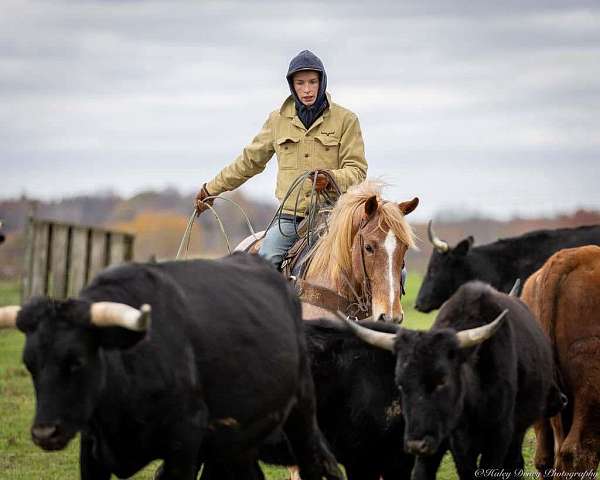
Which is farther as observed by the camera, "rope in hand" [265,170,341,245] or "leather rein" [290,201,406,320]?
"rope in hand" [265,170,341,245]

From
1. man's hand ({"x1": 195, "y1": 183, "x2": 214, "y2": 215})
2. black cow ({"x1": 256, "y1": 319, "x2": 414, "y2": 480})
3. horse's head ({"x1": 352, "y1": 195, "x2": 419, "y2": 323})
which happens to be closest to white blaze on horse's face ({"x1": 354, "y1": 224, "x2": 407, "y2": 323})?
horse's head ({"x1": 352, "y1": 195, "x2": 419, "y2": 323})

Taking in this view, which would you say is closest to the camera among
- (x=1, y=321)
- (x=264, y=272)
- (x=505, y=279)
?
(x=1, y=321)

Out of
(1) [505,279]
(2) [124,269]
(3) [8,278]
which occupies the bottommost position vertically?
(3) [8,278]

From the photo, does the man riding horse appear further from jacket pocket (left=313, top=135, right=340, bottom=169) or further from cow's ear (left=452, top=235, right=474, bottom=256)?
cow's ear (left=452, top=235, right=474, bottom=256)

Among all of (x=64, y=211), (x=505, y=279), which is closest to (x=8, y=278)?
(x=64, y=211)

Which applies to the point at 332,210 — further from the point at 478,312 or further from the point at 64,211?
the point at 64,211

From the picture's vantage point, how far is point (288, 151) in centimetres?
1136

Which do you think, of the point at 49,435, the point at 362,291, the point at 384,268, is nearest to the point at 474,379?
the point at 384,268

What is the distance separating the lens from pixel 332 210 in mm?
10414

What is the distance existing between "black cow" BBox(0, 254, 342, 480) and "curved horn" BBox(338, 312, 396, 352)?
52cm

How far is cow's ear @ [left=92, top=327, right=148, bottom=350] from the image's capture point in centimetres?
619

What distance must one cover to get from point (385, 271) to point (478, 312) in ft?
5.40

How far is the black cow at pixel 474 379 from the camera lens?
738cm

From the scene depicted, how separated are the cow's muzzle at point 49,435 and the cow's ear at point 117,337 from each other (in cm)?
44
